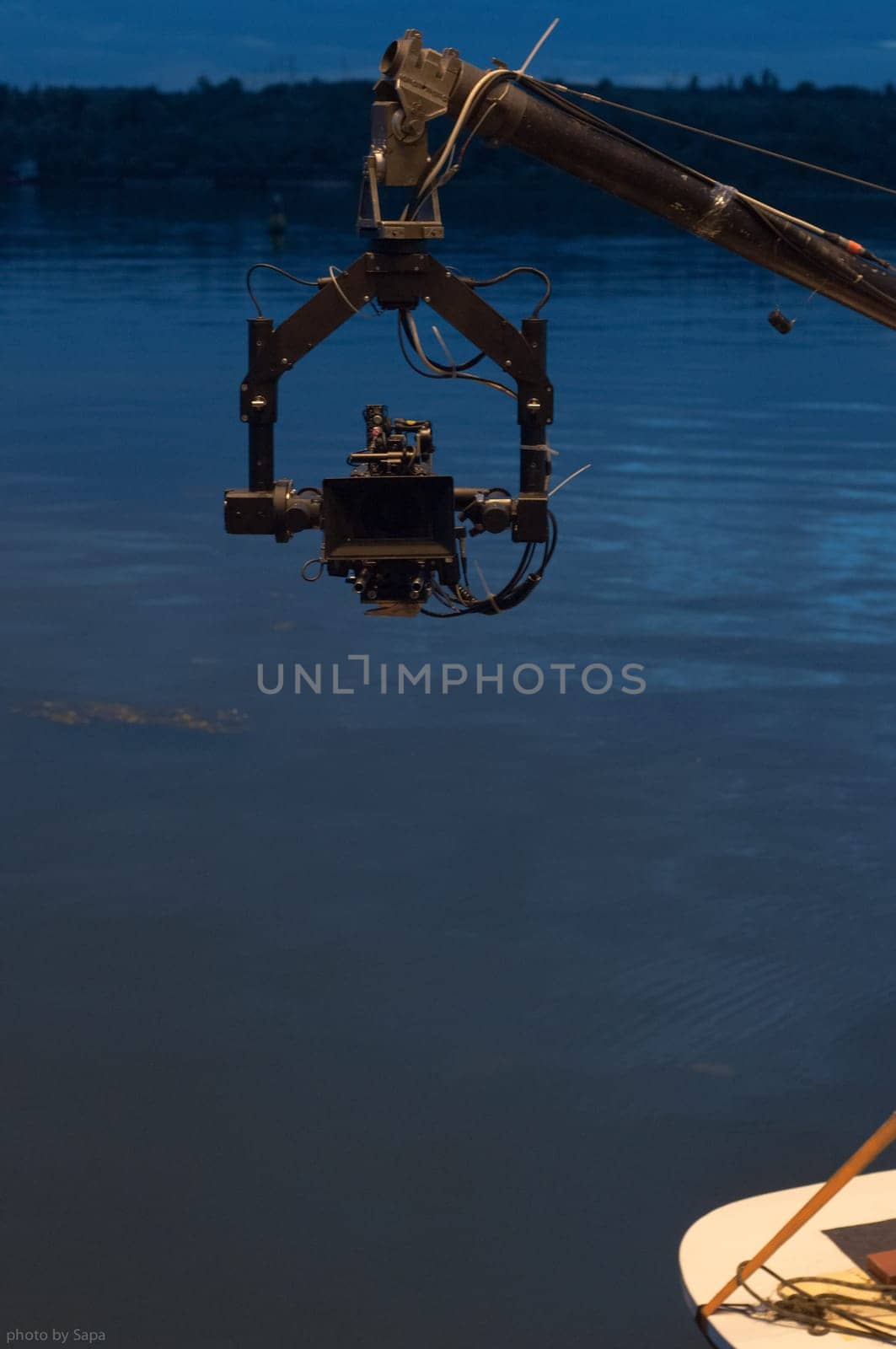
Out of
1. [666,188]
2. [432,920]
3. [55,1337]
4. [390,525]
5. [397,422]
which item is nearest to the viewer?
[390,525]

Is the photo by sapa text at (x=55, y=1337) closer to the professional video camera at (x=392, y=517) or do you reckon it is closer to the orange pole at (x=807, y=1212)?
the orange pole at (x=807, y=1212)

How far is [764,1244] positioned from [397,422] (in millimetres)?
Answer: 3026

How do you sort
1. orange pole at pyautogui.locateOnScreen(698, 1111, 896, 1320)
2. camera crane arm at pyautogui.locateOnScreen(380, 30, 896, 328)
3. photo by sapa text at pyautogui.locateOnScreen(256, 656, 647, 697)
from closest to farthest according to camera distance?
1. camera crane arm at pyautogui.locateOnScreen(380, 30, 896, 328)
2. orange pole at pyautogui.locateOnScreen(698, 1111, 896, 1320)
3. photo by sapa text at pyautogui.locateOnScreen(256, 656, 647, 697)

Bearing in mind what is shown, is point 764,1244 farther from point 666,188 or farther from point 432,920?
point 432,920

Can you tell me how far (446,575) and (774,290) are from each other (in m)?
52.0

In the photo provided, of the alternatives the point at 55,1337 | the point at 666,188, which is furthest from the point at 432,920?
the point at 666,188

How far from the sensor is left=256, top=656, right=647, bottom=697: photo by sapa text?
673 inches

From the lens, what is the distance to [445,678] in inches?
683

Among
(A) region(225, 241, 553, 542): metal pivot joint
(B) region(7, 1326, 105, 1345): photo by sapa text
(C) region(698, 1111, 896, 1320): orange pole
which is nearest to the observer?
(A) region(225, 241, 553, 542): metal pivot joint

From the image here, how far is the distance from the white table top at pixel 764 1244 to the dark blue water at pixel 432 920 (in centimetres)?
129

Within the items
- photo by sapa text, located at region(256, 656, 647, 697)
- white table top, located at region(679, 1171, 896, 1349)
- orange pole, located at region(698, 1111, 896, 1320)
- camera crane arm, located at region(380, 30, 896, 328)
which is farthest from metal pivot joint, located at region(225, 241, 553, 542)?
photo by sapa text, located at region(256, 656, 647, 697)

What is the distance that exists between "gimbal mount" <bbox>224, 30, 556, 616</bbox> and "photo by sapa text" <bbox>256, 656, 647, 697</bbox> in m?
10.4

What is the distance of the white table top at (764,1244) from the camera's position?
22.0ft

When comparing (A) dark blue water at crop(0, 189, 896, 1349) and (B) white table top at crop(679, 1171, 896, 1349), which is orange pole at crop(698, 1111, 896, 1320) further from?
(A) dark blue water at crop(0, 189, 896, 1349)
